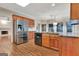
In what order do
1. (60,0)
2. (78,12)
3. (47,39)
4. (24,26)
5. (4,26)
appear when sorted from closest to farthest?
(60,0), (78,12), (4,26), (24,26), (47,39)

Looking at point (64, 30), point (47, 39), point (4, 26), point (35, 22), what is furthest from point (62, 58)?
point (47, 39)

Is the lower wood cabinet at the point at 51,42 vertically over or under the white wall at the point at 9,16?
under

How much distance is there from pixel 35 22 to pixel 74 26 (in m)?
0.67

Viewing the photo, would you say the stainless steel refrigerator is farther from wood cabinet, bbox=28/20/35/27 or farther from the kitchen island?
the kitchen island

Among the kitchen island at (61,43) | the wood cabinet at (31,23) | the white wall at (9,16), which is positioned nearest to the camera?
the white wall at (9,16)

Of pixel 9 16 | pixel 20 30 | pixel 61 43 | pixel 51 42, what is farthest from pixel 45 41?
pixel 9 16

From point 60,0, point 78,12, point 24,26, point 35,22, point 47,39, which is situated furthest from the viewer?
point 47,39

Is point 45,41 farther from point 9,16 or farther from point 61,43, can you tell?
point 9,16

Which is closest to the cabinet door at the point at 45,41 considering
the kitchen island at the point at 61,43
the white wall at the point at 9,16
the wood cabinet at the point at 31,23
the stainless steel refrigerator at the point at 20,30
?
the kitchen island at the point at 61,43

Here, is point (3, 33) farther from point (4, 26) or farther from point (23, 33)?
point (23, 33)

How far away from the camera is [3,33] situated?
1.90 m

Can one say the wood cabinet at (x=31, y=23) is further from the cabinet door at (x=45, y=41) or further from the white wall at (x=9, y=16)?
the cabinet door at (x=45, y=41)

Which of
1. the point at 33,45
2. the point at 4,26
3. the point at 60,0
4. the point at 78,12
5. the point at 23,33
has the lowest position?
the point at 33,45

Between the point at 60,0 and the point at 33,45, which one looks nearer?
the point at 60,0
